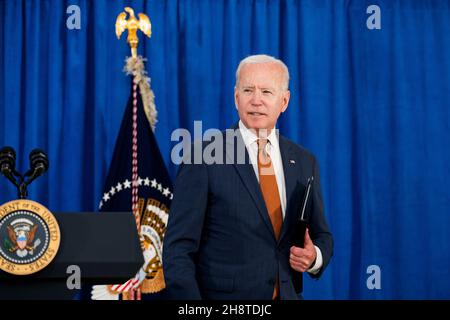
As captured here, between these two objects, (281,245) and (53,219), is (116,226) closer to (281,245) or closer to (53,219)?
(53,219)

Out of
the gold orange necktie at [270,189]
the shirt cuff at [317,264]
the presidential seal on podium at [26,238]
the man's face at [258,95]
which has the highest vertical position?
the man's face at [258,95]

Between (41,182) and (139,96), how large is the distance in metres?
0.96

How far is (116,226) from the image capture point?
81.0 inches

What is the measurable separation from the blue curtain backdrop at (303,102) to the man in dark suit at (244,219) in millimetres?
2860

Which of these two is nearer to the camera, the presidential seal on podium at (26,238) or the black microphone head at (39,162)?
the presidential seal on podium at (26,238)

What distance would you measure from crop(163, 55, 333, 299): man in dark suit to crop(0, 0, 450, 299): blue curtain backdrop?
286 centimetres

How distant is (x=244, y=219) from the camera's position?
1960mm

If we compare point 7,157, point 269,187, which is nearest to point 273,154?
point 269,187

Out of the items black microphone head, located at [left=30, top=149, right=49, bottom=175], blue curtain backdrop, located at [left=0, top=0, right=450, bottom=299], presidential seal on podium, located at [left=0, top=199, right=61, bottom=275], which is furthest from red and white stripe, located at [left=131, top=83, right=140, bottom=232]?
presidential seal on podium, located at [left=0, top=199, right=61, bottom=275]

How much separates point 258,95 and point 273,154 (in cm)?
19

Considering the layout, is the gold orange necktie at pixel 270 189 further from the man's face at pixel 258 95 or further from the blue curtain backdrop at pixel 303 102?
the blue curtain backdrop at pixel 303 102

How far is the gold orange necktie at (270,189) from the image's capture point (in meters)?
1.98

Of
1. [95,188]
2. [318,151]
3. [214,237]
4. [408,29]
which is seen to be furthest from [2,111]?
[214,237]

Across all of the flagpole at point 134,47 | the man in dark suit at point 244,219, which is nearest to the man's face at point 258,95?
the man in dark suit at point 244,219
